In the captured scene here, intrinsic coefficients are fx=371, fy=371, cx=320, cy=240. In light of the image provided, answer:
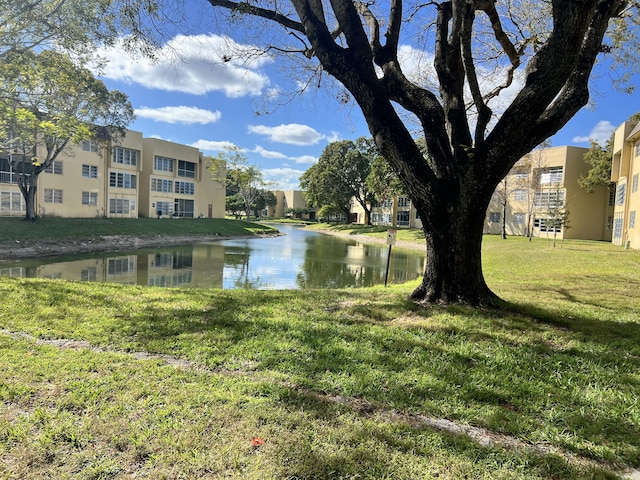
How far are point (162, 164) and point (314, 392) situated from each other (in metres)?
42.7

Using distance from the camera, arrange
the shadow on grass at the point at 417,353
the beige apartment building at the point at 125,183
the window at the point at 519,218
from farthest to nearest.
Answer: the window at the point at 519,218 → the beige apartment building at the point at 125,183 → the shadow on grass at the point at 417,353

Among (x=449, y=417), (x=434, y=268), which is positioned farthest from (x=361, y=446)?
(x=434, y=268)

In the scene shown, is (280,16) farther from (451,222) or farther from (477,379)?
(477,379)

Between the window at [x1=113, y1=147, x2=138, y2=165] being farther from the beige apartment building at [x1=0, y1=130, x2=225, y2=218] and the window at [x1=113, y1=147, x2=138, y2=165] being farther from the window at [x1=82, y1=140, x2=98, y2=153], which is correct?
the window at [x1=82, y1=140, x2=98, y2=153]

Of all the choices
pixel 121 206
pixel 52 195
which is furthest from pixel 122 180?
pixel 52 195

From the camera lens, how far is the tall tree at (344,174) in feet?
164

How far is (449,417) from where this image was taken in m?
2.96

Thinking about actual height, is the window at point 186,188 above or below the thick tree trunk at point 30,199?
above

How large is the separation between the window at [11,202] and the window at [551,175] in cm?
4463

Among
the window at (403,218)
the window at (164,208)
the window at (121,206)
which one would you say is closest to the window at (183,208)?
the window at (164,208)

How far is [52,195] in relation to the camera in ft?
99.8

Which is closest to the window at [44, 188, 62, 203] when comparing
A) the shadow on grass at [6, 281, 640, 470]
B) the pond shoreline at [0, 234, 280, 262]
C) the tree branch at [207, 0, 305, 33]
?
the pond shoreline at [0, 234, 280, 262]

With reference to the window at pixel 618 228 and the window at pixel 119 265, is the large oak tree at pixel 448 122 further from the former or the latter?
the window at pixel 618 228

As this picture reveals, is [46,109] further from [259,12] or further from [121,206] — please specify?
[121,206]
